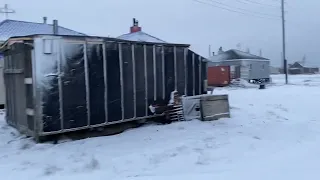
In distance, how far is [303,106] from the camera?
13.6 meters

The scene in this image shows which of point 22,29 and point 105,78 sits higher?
point 22,29

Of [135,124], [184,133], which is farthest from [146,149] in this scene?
[135,124]

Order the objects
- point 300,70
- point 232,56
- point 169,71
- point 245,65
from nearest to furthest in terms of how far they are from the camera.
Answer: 1. point 169,71
2. point 245,65
3. point 232,56
4. point 300,70

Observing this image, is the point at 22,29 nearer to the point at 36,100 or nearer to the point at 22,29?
the point at 22,29

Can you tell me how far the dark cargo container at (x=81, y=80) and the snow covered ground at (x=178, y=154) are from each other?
0.48 meters

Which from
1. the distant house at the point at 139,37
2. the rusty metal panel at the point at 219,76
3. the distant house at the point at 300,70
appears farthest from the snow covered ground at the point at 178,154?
the distant house at the point at 300,70

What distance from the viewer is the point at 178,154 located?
625cm

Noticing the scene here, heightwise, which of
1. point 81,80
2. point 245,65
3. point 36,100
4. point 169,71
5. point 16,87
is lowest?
point 36,100

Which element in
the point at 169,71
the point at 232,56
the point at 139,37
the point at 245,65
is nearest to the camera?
the point at 169,71

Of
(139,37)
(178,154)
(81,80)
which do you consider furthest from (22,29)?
(178,154)

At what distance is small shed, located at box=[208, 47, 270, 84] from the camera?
3494 cm

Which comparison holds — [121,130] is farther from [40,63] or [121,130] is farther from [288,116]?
[288,116]

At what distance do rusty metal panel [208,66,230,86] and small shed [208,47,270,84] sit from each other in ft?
5.12

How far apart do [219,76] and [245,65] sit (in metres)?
4.71
